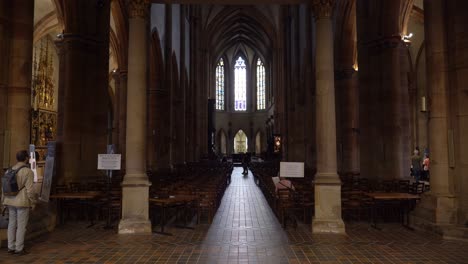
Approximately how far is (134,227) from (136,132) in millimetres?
2336

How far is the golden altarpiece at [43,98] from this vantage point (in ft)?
82.1

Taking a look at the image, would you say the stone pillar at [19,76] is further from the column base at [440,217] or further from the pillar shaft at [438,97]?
the pillar shaft at [438,97]

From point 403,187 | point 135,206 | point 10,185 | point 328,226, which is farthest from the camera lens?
point 403,187

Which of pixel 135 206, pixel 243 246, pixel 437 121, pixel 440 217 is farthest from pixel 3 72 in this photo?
pixel 440 217

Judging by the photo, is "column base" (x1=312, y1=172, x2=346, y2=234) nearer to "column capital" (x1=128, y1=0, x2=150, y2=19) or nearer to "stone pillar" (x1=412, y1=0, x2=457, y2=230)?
"stone pillar" (x1=412, y1=0, x2=457, y2=230)

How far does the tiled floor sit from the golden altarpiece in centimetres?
1787

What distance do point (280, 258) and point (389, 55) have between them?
1015 cm

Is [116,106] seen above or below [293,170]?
above

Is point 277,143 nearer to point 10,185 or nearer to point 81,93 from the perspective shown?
point 81,93

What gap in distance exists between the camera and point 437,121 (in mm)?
9211

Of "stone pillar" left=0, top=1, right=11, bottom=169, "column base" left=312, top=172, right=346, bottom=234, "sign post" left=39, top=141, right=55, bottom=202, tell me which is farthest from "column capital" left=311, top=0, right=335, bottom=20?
"sign post" left=39, top=141, right=55, bottom=202

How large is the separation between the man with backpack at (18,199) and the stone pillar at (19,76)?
5.86 ft

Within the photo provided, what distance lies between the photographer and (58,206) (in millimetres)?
10391

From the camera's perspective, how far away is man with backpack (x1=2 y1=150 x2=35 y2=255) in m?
6.77
